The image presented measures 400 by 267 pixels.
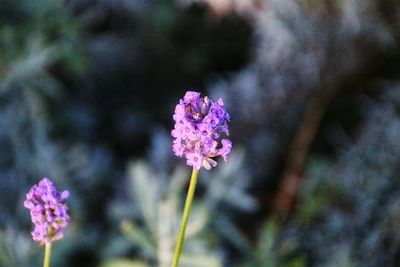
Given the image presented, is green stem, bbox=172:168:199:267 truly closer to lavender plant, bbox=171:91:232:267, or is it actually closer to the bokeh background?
lavender plant, bbox=171:91:232:267

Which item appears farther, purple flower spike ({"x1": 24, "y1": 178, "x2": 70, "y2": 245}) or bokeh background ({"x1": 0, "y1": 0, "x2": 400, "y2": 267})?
bokeh background ({"x1": 0, "y1": 0, "x2": 400, "y2": 267})

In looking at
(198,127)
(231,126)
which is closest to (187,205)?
(198,127)

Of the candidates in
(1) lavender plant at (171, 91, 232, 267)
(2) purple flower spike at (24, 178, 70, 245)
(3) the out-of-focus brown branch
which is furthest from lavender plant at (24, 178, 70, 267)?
(3) the out-of-focus brown branch

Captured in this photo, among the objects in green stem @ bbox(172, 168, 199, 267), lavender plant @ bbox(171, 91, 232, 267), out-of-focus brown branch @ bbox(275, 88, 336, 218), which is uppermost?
out-of-focus brown branch @ bbox(275, 88, 336, 218)

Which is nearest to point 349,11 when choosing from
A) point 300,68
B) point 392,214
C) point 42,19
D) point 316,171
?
point 300,68

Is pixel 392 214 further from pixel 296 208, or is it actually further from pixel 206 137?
pixel 206 137

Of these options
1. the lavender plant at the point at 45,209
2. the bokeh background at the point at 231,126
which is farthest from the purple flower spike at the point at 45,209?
the bokeh background at the point at 231,126
